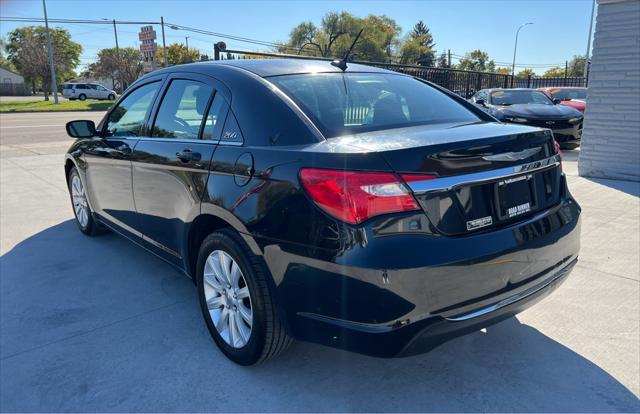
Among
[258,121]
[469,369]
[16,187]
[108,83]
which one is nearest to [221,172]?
[258,121]

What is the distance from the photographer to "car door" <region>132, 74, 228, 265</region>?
2.87 meters

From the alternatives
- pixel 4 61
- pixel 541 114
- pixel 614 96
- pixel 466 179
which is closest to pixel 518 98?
pixel 541 114

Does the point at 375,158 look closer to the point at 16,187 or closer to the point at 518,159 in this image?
the point at 518,159

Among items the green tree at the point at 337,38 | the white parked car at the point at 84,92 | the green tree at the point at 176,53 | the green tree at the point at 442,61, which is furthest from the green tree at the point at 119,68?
the green tree at the point at 442,61

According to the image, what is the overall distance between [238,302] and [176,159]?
102 centimetres

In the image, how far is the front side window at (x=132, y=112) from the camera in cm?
367

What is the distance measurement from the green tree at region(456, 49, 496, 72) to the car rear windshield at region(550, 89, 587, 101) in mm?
83718

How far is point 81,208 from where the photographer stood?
5.05 meters

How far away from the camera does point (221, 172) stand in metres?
2.63

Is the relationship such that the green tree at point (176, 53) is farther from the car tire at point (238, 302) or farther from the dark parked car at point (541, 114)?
the car tire at point (238, 302)

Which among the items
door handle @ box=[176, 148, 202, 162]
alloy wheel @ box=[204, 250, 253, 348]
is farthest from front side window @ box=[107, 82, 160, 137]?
→ alloy wheel @ box=[204, 250, 253, 348]

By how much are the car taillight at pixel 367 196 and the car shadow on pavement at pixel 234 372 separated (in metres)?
1.03

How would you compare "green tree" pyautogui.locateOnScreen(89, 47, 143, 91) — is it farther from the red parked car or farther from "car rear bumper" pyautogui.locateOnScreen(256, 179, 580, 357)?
"car rear bumper" pyautogui.locateOnScreen(256, 179, 580, 357)

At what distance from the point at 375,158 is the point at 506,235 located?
75 cm
